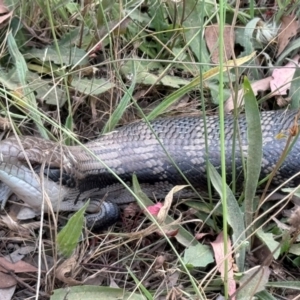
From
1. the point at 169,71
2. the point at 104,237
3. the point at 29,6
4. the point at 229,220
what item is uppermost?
the point at 29,6

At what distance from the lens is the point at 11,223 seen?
2182mm

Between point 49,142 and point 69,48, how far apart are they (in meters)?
0.52

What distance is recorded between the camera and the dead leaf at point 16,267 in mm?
2154

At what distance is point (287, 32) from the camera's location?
2.76 metres

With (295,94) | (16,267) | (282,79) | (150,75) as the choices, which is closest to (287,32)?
(282,79)

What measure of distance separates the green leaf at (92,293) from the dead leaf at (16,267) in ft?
0.64

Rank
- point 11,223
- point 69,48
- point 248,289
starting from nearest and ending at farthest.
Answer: point 248,289
point 11,223
point 69,48

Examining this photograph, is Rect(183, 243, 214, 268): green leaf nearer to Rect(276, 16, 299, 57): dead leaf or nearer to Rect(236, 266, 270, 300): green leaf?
Rect(236, 266, 270, 300): green leaf

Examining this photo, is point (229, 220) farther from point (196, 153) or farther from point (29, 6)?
point (29, 6)

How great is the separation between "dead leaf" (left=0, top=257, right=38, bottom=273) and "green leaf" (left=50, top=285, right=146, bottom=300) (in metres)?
0.19

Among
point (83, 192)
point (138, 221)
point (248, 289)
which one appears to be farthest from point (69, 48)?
point (248, 289)

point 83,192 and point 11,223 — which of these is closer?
point 11,223

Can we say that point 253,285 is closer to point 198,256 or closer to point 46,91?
point 198,256

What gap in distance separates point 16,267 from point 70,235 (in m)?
0.33
